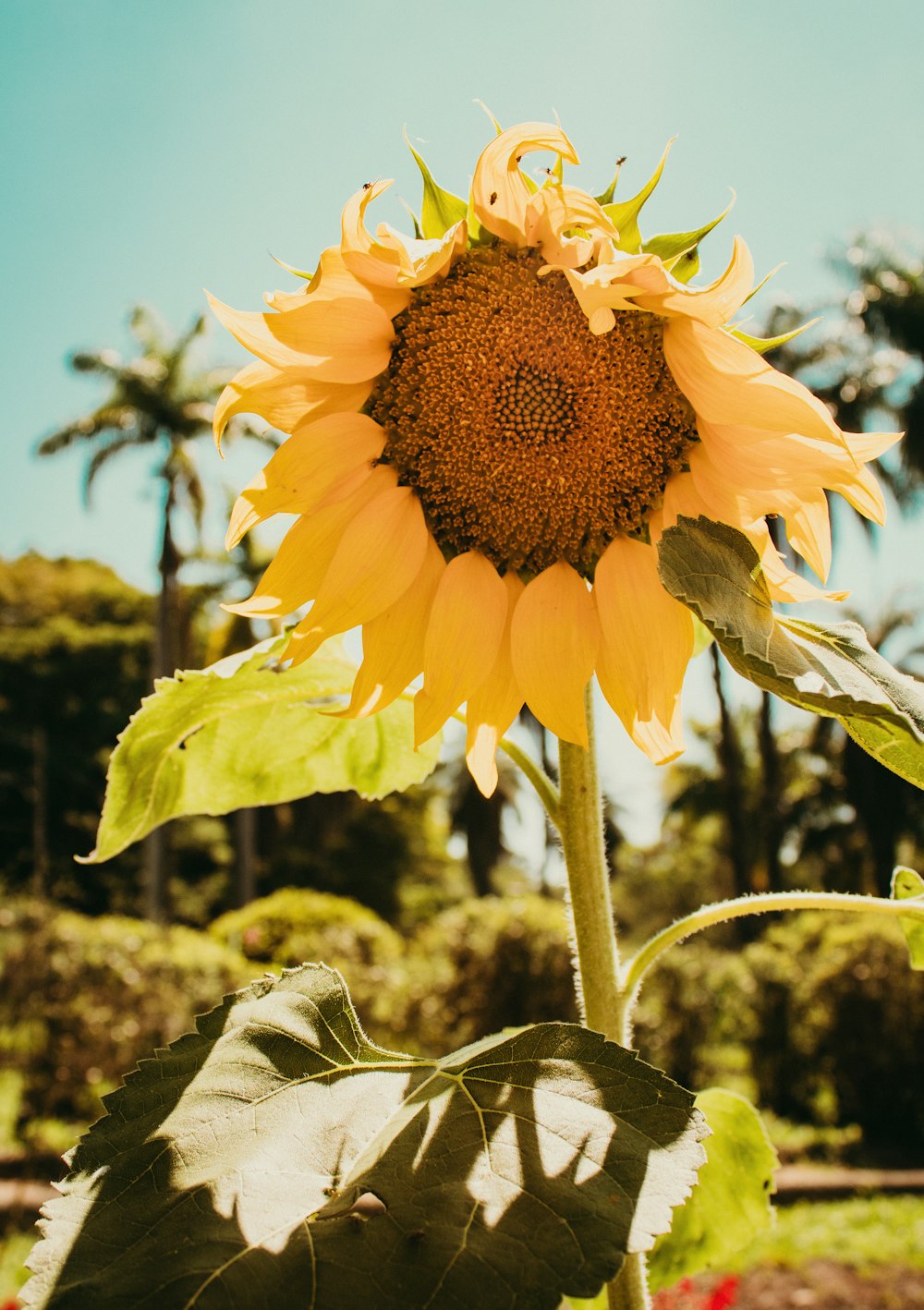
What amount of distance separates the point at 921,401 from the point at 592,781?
25.1m

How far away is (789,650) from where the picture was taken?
30.6 inches

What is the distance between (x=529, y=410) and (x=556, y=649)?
0.23 m

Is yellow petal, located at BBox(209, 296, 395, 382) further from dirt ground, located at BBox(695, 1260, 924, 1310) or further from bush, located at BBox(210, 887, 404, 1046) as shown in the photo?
bush, located at BBox(210, 887, 404, 1046)

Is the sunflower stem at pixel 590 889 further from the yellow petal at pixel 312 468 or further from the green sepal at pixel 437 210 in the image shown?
the green sepal at pixel 437 210

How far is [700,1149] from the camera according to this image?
0.70m

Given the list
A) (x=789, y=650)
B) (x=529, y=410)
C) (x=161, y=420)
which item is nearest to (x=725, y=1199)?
(x=789, y=650)

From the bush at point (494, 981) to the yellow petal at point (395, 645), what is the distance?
25.9ft

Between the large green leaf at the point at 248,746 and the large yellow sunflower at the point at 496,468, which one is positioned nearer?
the large yellow sunflower at the point at 496,468

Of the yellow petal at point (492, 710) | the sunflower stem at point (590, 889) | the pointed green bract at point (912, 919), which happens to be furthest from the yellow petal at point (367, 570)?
the pointed green bract at point (912, 919)

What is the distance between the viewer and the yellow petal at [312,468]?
1.00 metres

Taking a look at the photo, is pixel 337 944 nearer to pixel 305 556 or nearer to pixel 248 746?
pixel 248 746

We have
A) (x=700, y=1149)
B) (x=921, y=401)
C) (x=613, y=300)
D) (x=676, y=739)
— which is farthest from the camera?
(x=921, y=401)

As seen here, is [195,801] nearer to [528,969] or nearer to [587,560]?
[587,560]

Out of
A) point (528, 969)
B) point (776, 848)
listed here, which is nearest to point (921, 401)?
point (776, 848)
